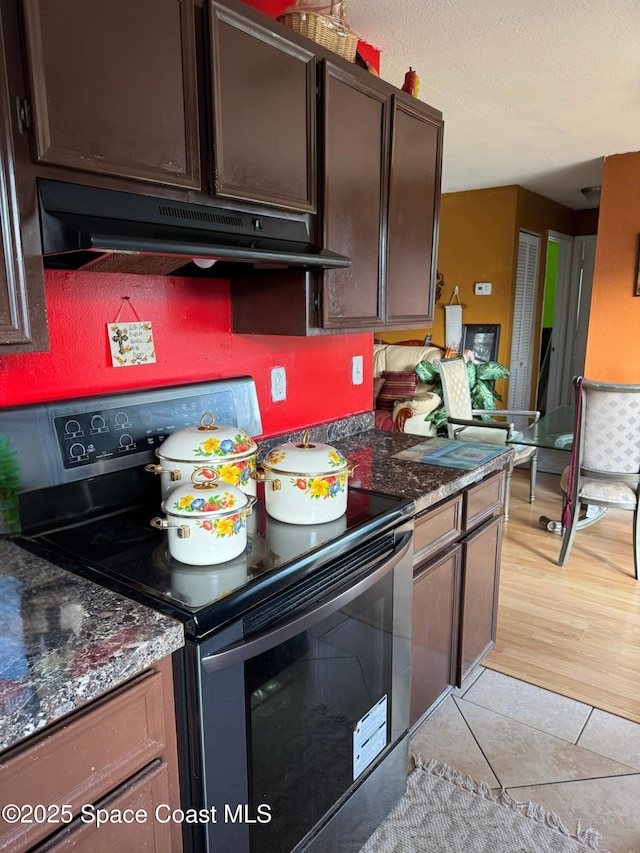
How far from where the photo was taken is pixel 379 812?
1629 mm

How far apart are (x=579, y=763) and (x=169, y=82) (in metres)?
2.22

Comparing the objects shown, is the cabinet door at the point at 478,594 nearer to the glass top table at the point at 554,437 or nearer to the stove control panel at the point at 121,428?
the stove control panel at the point at 121,428

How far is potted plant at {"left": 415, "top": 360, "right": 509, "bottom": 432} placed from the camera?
15.4 ft

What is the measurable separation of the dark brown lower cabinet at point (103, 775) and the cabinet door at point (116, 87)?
913 millimetres

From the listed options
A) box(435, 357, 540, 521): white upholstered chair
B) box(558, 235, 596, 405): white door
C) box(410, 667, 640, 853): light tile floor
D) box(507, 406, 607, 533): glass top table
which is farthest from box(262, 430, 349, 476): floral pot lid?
box(558, 235, 596, 405): white door

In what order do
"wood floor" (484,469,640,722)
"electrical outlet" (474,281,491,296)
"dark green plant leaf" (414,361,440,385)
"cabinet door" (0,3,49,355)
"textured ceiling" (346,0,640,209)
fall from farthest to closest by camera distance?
"electrical outlet" (474,281,491,296) < "dark green plant leaf" (414,361,440,385) < "wood floor" (484,469,640,722) < "textured ceiling" (346,0,640,209) < "cabinet door" (0,3,49,355)

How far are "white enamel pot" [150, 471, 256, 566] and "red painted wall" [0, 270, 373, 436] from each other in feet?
1.52

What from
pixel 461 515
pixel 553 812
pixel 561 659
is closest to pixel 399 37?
pixel 461 515

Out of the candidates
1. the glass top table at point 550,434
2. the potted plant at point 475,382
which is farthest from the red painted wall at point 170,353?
the potted plant at point 475,382

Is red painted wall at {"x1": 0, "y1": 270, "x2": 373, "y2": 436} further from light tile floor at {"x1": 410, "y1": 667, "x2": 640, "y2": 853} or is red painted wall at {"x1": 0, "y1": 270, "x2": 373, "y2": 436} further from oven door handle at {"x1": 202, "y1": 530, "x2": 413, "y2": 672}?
light tile floor at {"x1": 410, "y1": 667, "x2": 640, "y2": 853}

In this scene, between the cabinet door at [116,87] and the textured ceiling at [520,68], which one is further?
the textured ceiling at [520,68]

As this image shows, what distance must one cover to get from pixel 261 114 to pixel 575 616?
249 centimetres

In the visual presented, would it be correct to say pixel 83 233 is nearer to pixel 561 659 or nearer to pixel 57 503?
pixel 57 503

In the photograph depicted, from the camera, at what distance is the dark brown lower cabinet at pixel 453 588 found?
1.78 m
